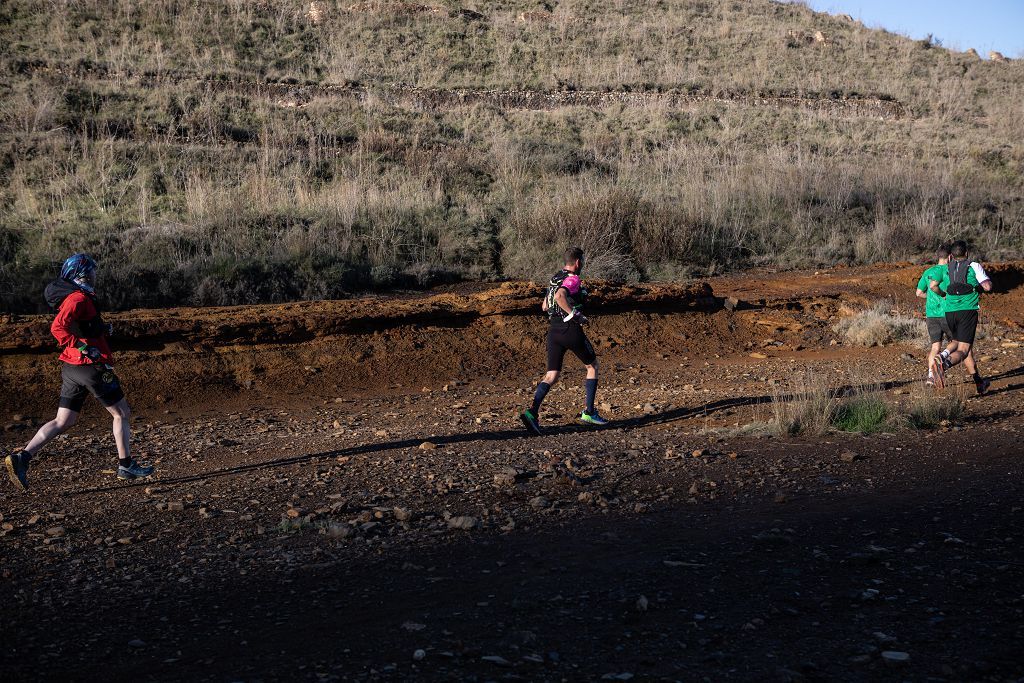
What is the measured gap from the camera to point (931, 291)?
10.2 m

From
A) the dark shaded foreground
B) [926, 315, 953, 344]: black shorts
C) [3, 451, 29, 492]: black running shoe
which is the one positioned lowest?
[3, 451, 29, 492]: black running shoe

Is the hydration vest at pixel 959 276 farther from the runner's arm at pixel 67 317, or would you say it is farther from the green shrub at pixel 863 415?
the runner's arm at pixel 67 317

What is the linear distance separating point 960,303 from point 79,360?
8658 millimetres

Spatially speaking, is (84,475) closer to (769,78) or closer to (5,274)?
(5,274)

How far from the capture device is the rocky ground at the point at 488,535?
3.84 metres

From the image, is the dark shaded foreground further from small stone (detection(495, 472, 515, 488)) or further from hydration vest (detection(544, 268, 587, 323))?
hydration vest (detection(544, 268, 587, 323))

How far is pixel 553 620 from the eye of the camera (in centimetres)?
413

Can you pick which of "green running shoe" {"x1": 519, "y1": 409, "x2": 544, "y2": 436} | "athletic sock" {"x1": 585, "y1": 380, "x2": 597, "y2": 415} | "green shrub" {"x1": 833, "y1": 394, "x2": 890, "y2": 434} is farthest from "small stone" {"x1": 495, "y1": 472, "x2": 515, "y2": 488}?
"green shrub" {"x1": 833, "y1": 394, "x2": 890, "y2": 434}

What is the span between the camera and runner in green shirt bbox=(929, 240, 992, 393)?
387 inches

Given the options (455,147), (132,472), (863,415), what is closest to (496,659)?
(132,472)

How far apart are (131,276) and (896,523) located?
34.5 feet

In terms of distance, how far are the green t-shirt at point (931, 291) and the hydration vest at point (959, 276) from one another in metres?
0.14

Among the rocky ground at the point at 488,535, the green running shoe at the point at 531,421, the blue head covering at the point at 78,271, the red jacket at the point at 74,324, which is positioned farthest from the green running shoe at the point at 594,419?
the blue head covering at the point at 78,271

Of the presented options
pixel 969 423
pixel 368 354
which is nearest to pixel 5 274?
pixel 368 354
